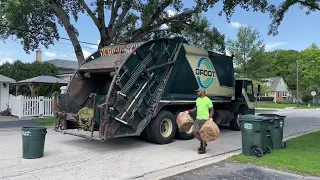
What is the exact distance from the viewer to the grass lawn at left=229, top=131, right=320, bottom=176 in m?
6.88

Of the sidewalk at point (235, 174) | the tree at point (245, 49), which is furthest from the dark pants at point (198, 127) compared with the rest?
the tree at point (245, 49)

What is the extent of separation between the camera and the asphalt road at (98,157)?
6.67 m

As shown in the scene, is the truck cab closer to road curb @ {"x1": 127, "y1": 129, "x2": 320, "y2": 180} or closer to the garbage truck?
the garbage truck

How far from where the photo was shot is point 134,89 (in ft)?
30.9

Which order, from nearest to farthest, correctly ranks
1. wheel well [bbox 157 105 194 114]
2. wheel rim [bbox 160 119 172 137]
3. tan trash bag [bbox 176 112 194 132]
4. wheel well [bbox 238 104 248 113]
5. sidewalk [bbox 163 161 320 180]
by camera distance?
sidewalk [bbox 163 161 320 180] → tan trash bag [bbox 176 112 194 132] → wheel rim [bbox 160 119 172 137] → wheel well [bbox 157 105 194 114] → wheel well [bbox 238 104 248 113]

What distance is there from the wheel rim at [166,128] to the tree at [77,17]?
779 cm

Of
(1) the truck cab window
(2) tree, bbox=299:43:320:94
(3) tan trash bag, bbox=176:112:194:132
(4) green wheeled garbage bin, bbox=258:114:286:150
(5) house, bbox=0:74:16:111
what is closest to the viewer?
(4) green wheeled garbage bin, bbox=258:114:286:150

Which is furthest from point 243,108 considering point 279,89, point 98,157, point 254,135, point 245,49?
point 279,89

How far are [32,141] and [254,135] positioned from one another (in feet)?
17.6

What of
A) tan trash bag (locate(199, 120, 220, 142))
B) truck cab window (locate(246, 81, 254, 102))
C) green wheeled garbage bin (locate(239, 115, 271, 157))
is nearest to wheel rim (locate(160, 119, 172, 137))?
tan trash bag (locate(199, 120, 220, 142))

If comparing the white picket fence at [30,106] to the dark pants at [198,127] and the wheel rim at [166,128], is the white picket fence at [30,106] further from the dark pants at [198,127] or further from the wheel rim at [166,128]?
the dark pants at [198,127]

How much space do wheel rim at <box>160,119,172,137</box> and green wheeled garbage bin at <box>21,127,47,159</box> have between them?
12.3ft

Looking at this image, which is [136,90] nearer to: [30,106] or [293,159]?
[293,159]

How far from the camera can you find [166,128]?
10570mm
